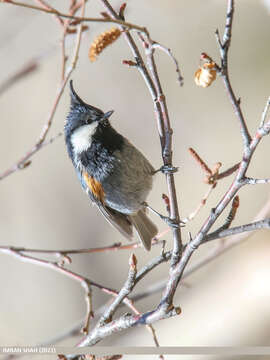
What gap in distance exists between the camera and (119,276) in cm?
434

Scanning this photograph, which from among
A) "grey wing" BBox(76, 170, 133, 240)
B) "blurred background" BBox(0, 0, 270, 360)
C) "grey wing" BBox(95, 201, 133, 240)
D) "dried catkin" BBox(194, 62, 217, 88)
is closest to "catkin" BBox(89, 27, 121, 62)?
"dried catkin" BBox(194, 62, 217, 88)

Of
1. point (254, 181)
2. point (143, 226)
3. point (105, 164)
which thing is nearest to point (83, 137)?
point (105, 164)

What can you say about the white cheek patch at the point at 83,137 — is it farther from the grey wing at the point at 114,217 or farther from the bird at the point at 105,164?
the grey wing at the point at 114,217

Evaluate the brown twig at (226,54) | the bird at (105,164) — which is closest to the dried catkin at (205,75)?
the brown twig at (226,54)

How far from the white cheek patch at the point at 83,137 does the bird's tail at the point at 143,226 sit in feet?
1.71

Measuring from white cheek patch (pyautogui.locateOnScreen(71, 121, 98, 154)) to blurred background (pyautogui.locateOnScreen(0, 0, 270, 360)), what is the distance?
1462 millimetres

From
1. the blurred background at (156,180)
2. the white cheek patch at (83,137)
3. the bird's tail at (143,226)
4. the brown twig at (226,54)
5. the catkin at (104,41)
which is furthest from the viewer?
the blurred background at (156,180)

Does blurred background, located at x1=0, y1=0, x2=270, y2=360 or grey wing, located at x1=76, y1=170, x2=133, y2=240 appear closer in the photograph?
grey wing, located at x1=76, y1=170, x2=133, y2=240

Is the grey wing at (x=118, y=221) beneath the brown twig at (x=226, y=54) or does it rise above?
beneath

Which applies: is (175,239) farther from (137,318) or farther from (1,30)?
(1,30)

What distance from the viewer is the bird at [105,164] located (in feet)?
6.72

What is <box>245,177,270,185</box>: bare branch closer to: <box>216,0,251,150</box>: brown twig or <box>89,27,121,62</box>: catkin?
<box>216,0,251,150</box>: brown twig

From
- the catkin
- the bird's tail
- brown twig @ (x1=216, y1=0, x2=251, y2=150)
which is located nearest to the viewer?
brown twig @ (x1=216, y1=0, x2=251, y2=150)

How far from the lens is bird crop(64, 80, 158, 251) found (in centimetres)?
205
